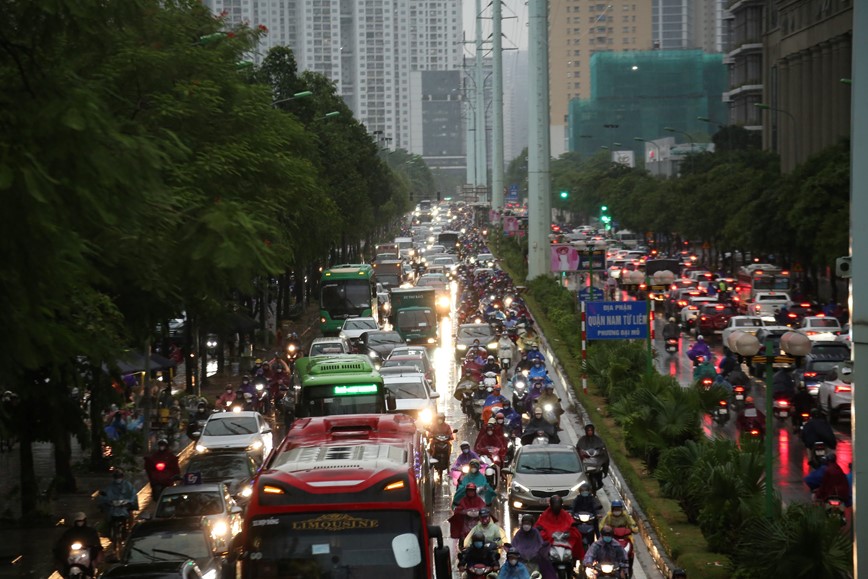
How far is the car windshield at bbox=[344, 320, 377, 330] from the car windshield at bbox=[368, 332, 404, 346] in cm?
425

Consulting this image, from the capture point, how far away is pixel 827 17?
84000 mm

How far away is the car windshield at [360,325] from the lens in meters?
51.2

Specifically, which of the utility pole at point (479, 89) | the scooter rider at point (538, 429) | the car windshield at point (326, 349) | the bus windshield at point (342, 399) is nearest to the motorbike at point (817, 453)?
the scooter rider at point (538, 429)

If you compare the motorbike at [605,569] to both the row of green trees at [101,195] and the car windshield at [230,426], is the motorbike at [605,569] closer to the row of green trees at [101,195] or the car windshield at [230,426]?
the row of green trees at [101,195]

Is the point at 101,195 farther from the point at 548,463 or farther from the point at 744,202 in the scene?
the point at 744,202

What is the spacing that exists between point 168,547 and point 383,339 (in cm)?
2974

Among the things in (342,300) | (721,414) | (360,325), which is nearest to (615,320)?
(721,414)

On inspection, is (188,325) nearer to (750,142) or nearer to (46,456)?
(46,456)

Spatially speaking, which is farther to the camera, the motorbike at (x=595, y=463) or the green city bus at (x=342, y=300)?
the green city bus at (x=342, y=300)

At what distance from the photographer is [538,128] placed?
7081 centimetres

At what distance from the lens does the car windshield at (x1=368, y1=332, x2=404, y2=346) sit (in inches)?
1827

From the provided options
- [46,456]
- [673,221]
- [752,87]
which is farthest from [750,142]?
[46,456]

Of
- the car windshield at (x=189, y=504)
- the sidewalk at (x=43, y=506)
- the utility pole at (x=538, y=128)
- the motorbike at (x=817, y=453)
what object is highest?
the utility pole at (x=538, y=128)

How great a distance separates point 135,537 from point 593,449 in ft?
28.8
